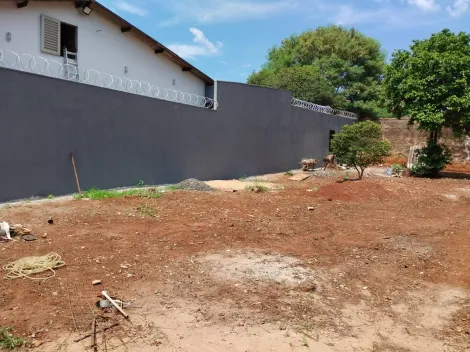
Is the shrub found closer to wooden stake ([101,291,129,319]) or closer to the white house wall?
the white house wall

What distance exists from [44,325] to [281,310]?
189 centimetres

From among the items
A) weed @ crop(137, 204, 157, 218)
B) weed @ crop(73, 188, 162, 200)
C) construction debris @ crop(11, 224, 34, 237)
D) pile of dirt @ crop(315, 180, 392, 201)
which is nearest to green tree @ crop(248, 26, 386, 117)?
pile of dirt @ crop(315, 180, 392, 201)

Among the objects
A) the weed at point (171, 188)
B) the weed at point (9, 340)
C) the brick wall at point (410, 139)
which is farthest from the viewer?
the brick wall at point (410, 139)

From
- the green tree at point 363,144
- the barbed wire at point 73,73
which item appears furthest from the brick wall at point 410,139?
the barbed wire at point 73,73

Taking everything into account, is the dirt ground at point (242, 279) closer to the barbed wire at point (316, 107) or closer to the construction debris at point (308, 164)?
the construction debris at point (308, 164)

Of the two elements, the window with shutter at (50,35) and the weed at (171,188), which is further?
the weed at (171,188)

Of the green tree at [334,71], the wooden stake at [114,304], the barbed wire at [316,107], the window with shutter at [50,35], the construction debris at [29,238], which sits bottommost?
the wooden stake at [114,304]

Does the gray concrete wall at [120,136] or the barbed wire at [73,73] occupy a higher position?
the barbed wire at [73,73]

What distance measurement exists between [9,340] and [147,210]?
14.6 feet

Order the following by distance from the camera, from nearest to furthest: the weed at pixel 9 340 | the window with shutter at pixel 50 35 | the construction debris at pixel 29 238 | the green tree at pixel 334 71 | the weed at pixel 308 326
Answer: the weed at pixel 9 340
the weed at pixel 308 326
the construction debris at pixel 29 238
the window with shutter at pixel 50 35
the green tree at pixel 334 71

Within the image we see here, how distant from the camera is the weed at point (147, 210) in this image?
7004 millimetres

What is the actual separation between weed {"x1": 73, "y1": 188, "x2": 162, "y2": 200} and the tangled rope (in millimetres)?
3733

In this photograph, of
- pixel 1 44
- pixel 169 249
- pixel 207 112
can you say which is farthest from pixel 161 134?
pixel 169 249

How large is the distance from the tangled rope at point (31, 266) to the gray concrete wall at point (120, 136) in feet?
11.2
